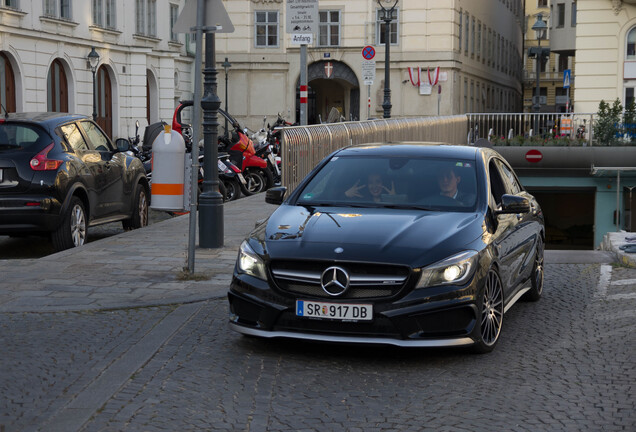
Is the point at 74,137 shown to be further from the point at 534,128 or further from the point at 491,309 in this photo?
the point at 534,128

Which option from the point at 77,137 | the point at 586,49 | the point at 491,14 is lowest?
the point at 77,137

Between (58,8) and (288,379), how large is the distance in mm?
31445

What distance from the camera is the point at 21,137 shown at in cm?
1188

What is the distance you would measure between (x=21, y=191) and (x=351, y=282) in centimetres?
632

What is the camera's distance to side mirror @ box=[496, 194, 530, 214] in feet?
24.8

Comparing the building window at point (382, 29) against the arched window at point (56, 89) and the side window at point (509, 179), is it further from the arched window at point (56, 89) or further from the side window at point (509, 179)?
the side window at point (509, 179)

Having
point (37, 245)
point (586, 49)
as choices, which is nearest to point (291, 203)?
point (37, 245)

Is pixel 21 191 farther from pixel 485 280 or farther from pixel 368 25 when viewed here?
pixel 368 25

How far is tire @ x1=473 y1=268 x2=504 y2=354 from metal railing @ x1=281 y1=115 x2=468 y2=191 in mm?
5912

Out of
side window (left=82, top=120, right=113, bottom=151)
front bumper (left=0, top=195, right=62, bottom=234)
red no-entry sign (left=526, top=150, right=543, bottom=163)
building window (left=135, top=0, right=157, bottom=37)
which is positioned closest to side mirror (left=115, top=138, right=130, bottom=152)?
side window (left=82, top=120, right=113, bottom=151)

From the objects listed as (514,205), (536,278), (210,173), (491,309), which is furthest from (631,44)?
(491,309)

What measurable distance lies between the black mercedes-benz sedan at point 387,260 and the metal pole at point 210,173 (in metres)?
3.98

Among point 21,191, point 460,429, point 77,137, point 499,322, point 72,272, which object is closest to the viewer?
point 460,429

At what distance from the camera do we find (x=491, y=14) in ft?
217
